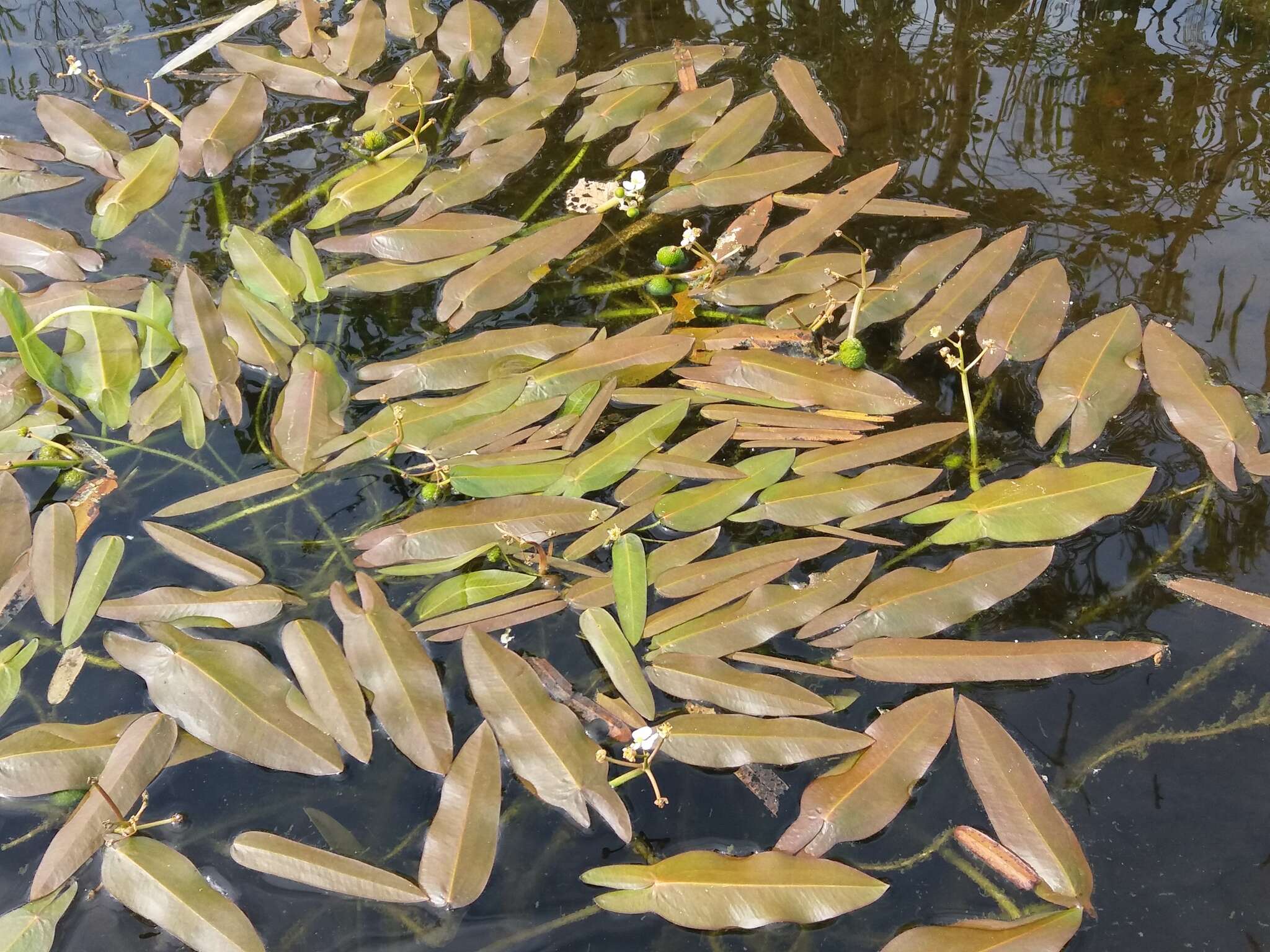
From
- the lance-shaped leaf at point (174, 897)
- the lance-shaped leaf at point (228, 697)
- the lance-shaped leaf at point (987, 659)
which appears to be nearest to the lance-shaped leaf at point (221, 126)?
the lance-shaped leaf at point (228, 697)

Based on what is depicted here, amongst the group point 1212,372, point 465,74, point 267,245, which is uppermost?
point 465,74

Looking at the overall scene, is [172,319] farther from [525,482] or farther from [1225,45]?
[1225,45]

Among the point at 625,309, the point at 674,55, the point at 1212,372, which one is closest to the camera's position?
the point at 1212,372

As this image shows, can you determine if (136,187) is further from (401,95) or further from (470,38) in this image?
(470,38)

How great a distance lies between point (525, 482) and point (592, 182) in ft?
3.38

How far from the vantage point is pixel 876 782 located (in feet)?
4.80

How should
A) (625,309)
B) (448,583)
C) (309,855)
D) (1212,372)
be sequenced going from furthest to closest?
(625,309) < (1212,372) < (448,583) < (309,855)

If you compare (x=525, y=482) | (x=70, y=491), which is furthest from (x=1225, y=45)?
(x=70, y=491)

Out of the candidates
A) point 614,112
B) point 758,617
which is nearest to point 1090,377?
point 758,617

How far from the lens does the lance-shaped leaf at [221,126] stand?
2.58 meters

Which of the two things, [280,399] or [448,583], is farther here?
[280,399]

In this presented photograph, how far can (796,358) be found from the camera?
202 cm

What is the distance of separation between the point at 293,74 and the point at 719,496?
6.48 feet

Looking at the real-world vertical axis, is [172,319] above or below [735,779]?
above
